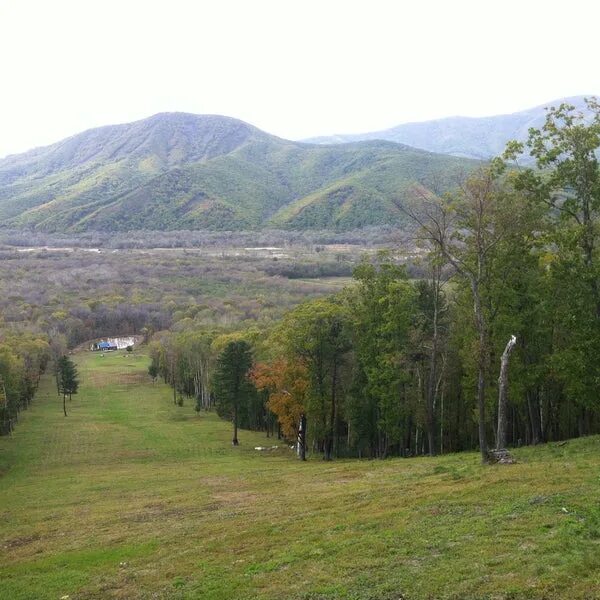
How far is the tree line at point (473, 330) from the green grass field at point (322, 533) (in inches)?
210

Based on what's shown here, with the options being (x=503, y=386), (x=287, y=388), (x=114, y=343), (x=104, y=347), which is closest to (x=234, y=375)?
(x=287, y=388)

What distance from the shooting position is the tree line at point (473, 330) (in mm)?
24359

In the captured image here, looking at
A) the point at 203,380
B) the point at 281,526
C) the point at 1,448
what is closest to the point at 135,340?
the point at 203,380

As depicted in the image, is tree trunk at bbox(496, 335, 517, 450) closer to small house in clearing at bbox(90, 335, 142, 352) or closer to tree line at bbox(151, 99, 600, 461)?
tree line at bbox(151, 99, 600, 461)

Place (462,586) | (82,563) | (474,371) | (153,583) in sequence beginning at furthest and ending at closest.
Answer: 1. (474,371)
2. (82,563)
3. (153,583)
4. (462,586)

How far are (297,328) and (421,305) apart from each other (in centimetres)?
907

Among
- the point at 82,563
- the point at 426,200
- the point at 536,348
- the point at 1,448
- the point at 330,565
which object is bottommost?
the point at 1,448

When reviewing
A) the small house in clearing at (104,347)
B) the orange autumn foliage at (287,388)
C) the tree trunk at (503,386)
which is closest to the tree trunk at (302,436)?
the orange autumn foliage at (287,388)

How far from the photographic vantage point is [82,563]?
18078 mm

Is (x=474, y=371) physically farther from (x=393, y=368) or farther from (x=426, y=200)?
(x=426, y=200)

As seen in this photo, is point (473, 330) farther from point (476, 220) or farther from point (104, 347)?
point (104, 347)

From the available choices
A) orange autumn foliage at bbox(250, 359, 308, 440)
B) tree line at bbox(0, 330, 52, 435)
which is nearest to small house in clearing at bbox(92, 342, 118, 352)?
tree line at bbox(0, 330, 52, 435)

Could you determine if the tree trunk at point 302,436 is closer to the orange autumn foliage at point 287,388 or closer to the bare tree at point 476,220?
the orange autumn foliage at point 287,388

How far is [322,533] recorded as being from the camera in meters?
16.5
